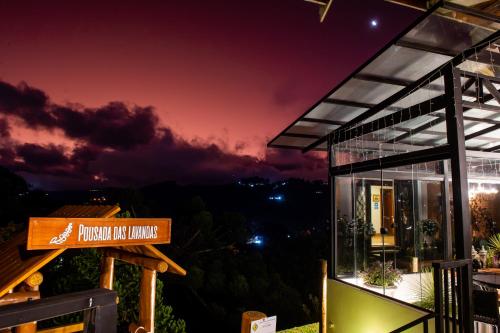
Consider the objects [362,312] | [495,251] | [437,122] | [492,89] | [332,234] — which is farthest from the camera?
[495,251]

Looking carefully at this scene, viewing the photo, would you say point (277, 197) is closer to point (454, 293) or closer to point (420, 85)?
point (420, 85)

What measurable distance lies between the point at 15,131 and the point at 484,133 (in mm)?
34266

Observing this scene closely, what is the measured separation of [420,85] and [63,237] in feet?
17.9

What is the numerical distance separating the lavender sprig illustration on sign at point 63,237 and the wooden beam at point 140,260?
3.74ft

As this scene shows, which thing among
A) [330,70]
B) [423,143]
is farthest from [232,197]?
[423,143]

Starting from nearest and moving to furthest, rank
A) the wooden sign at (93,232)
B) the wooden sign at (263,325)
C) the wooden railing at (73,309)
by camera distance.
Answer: the wooden railing at (73,309)
the wooden sign at (93,232)
the wooden sign at (263,325)

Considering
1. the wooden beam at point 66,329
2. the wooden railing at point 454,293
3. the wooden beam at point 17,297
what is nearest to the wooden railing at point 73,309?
the wooden beam at point 17,297

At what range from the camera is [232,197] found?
105 feet

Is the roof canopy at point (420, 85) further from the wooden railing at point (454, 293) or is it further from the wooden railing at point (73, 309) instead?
the wooden railing at point (73, 309)

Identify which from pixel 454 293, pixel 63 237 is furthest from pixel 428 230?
pixel 63 237

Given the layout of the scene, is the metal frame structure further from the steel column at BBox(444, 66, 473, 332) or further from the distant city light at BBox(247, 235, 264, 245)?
the distant city light at BBox(247, 235, 264, 245)

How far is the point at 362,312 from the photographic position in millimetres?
6449

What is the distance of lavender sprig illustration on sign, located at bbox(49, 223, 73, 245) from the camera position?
285cm

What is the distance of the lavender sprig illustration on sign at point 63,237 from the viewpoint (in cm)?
285
